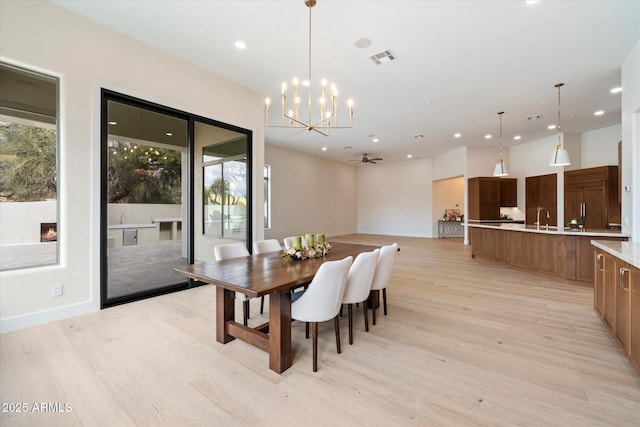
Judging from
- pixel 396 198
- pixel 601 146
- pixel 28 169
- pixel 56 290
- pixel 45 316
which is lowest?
pixel 45 316

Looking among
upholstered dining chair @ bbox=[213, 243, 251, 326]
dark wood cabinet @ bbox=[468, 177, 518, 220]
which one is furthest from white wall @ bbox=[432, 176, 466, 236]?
upholstered dining chair @ bbox=[213, 243, 251, 326]

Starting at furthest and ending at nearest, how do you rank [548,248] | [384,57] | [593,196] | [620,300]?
[593,196]
[548,248]
[384,57]
[620,300]

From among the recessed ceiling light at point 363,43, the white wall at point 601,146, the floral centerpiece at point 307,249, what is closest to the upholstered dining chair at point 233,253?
the floral centerpiece at point 307,249

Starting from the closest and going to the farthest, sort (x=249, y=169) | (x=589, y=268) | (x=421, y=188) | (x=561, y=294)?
(x=561, y=294), (x=589, y=268), (x=249, y=169), (x=421, y=188)

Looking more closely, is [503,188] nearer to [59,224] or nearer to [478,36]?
[478,36]

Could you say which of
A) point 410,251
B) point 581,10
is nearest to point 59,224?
point 581,10

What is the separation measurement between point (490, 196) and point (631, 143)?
17.4 feet

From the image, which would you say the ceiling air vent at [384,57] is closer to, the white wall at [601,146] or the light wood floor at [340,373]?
the light wood floor at [340,373]

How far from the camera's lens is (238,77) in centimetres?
447

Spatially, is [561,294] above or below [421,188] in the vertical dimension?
below

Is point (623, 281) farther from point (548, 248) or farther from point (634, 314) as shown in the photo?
point (548, 248)

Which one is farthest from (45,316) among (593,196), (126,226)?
(593,196)

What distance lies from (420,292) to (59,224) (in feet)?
15.3

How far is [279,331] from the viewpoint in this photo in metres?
2.08
